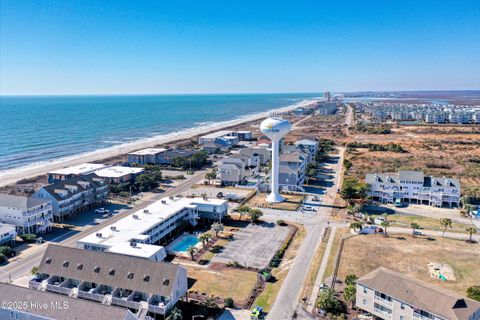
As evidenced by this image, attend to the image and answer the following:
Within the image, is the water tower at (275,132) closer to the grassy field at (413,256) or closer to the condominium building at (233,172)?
the condominium building at (233,172)

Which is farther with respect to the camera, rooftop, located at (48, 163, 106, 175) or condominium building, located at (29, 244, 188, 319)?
rooftop, located at (48, 163, 106, 175)

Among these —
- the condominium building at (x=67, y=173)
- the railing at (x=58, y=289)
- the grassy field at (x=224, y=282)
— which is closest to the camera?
the railing at (x=58, y=289)

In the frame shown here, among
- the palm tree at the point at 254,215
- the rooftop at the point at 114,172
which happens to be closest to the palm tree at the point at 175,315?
the palm tree at the point at 254,215

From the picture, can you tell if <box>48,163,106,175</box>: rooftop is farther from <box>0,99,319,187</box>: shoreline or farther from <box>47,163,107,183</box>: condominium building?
<box>0,99,319,187</box>: shoreline

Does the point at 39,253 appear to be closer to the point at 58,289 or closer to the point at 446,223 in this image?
the point at 58,289

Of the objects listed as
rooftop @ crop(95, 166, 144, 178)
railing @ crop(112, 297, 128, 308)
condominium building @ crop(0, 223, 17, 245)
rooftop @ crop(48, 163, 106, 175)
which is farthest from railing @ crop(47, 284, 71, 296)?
rooftop @ crop(48, 163, 106, 175)

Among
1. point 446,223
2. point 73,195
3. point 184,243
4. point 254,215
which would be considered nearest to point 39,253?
point 73,195
